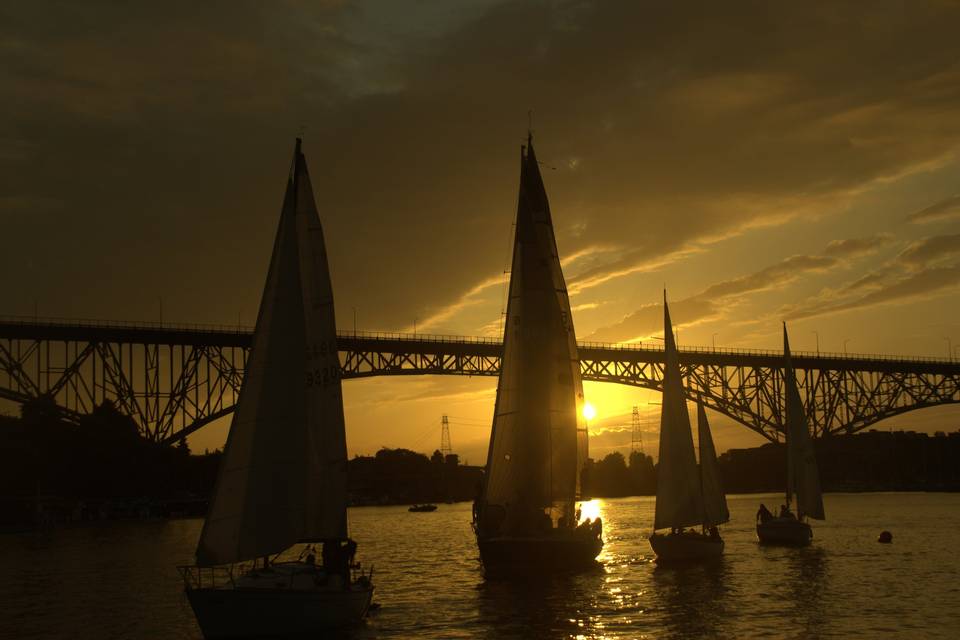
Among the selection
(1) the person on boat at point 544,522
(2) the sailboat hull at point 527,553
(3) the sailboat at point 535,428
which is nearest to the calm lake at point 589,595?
(2) the sailboat hull at point 527,553

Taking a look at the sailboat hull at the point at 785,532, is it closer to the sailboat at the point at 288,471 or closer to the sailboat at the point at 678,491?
the sailboat at the point at 678,491

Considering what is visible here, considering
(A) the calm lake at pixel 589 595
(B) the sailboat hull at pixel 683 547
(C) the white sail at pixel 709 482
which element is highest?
(C) the white sail at pixel 709 482

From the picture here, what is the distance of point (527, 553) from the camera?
123ft

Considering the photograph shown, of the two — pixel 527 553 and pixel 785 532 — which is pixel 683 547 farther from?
pixel 785 532

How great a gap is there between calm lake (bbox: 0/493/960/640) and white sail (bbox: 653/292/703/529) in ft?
6.99

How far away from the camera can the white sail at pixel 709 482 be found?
154 feet

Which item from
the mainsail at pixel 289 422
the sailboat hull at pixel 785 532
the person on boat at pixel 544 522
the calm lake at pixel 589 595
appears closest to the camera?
the mainsail at pixel 289 422

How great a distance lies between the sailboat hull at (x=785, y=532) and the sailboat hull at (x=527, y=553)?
63.8 ft

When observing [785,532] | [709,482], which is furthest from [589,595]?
[785,532]

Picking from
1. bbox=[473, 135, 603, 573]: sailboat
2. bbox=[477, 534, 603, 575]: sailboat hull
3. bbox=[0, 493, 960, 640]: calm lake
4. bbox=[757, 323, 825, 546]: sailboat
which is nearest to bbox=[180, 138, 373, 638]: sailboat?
bbox=[0, 493, 960, 640]: calm lake

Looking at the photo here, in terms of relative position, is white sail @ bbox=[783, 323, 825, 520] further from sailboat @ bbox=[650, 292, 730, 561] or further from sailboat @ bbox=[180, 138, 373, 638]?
sailboat @ bbox=[180, 138, 373, 638]

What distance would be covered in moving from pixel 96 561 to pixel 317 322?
30.7m

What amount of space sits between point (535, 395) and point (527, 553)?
599cm

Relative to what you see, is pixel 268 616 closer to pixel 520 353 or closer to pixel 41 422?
pixel 520 353
